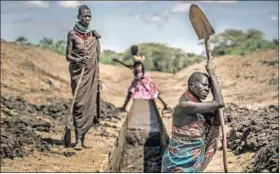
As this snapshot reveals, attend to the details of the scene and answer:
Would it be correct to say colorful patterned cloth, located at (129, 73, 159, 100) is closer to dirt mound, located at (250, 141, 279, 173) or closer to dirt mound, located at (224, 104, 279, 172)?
dirt mound, located at (224, 104, 279, 172)

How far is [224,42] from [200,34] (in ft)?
127

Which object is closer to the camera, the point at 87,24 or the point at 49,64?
the point at 87,24

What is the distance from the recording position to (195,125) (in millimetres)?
5324

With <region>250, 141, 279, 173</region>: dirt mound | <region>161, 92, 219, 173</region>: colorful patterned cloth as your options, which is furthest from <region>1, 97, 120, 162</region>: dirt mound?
<region>161, 92, 219, 173</region>: colorful patterned cloth

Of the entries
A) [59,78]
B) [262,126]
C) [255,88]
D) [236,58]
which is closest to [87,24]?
[262,126]

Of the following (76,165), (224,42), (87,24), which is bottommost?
(76,165)

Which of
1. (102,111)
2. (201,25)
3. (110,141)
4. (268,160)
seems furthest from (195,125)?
(102,111)

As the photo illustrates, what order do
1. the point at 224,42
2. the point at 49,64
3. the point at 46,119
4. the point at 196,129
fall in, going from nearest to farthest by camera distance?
the point at 196,129
the point at 46,119
the point at 49,64
the point at 224,42

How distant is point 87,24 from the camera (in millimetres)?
9070

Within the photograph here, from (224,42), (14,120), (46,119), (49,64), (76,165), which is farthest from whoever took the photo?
(224,42)

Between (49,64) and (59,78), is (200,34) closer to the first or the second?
(59,78)

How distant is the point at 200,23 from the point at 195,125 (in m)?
0.98

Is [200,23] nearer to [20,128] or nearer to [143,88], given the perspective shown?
[20,128]

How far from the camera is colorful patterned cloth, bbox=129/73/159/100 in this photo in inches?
563
